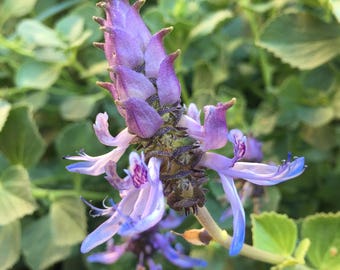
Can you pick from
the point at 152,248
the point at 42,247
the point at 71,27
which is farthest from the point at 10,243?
the point at 71,27

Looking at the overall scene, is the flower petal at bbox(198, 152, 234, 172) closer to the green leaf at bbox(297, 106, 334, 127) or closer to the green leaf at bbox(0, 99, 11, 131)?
the green leaf at bbox(0, 99, 11, 131)

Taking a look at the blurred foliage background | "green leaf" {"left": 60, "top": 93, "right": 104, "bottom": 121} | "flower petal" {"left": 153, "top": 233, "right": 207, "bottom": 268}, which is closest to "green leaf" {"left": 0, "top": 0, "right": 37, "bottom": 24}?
the blurred foliage background

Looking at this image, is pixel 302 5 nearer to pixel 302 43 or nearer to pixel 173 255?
pixel 302 43

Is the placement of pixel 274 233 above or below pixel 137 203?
below

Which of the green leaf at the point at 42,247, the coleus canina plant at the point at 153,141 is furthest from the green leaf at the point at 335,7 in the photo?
the green leaf at the point at 42,247

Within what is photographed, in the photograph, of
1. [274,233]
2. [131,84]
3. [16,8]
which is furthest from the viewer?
[16,8]

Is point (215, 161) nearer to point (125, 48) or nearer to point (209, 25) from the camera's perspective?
point (125, 48)
